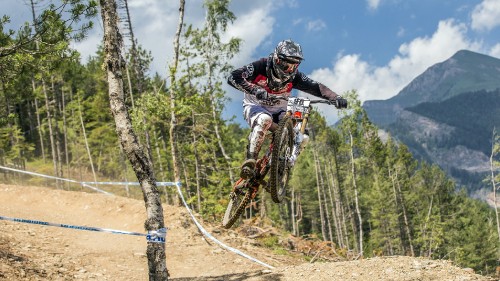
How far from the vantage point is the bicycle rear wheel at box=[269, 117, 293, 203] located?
708 cm

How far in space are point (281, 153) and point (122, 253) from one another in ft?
25.0

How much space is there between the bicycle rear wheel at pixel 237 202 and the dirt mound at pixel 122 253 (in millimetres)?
2350

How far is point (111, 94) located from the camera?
24.2ft

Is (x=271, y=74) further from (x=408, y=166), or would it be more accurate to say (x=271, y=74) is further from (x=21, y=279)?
(x=408, y=166)

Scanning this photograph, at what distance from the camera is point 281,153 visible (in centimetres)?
734

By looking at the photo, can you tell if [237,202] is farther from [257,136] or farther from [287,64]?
[287,64]

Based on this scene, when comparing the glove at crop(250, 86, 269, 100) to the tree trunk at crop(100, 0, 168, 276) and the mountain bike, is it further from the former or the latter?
the tree trunk at crop(100, 0, 168, 276)

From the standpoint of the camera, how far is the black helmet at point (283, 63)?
270 inches

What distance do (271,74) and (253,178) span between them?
171cm

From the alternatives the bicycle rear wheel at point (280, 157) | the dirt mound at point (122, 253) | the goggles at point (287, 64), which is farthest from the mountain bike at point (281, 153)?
the dirt mound at point (122, 253)

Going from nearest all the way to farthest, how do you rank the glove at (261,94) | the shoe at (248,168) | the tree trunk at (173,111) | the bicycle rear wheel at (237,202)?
the glove at (261,94) < the shoe at (248,168) < the bicycle rear wheel at (237,202) < the tree trunk at (173,111)

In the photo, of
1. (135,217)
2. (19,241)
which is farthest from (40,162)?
(19,241)

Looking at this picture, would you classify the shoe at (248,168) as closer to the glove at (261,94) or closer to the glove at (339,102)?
the glove at (261,94)

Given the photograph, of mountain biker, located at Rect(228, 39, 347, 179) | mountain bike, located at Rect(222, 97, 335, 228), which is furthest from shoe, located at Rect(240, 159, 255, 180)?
mountain bike, located at Rect(222, 97, 335, 228)
